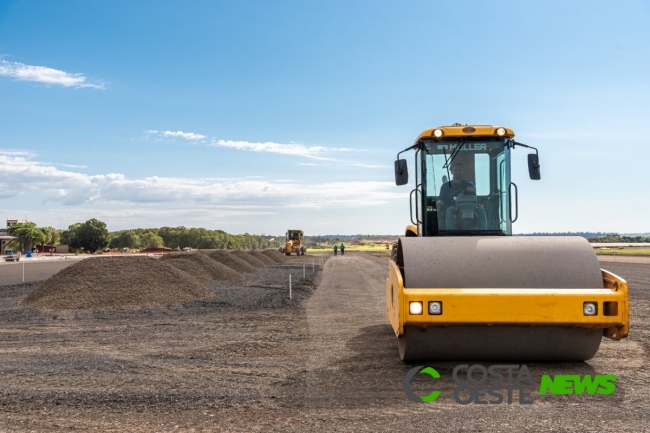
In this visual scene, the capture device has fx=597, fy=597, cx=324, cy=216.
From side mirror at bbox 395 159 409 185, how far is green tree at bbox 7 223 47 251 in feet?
383

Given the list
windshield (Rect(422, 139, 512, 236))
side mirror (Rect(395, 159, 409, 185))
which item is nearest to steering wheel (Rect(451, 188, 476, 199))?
windshield (Rect(422, 139, 512, 236))

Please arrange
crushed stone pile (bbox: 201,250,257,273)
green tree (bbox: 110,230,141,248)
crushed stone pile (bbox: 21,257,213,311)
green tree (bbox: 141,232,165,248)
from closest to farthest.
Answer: crushed stone pile (bbox: 21,257,213,311), crushed stone pile (bbox: 201,250,257,273), green tree (bbox: 110,230,141,248), green tree (bbox: 141,232,165,248)

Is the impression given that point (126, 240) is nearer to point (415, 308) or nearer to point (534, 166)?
point (534, 166)

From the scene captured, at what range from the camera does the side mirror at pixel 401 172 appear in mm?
9895

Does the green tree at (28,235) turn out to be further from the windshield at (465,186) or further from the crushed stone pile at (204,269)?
the windshield at (465,186)

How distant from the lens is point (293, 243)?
271 feet

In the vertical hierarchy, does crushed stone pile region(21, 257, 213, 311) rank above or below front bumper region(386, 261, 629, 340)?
below

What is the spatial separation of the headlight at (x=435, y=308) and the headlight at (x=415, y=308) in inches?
5.2

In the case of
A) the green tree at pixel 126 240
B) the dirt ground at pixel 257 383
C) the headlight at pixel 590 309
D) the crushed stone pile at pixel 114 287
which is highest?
the green tree at pixel 126 240

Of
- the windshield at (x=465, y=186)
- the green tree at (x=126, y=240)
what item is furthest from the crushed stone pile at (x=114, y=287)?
the green tree at (x=126, y=240)

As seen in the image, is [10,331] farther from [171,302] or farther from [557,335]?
[557,335]

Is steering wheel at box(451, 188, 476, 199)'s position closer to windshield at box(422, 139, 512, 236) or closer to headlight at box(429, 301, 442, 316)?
windshield at box(422, 139, 512, 236)

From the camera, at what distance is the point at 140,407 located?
674 centimetres

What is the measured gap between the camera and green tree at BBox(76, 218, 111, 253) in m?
111
